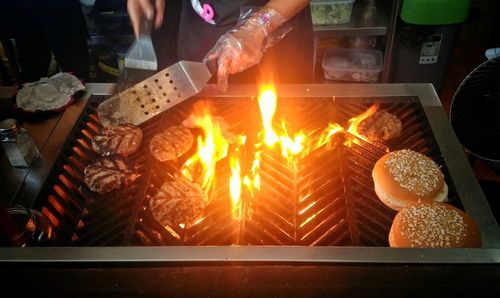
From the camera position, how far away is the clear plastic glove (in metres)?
2.44

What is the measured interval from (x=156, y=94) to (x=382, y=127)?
1376mm

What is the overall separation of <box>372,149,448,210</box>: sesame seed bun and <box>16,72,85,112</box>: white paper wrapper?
2.04 meters

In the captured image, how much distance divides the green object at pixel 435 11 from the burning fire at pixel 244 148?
2055 millimetres

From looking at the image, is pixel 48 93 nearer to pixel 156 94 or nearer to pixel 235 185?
pixel 156 94

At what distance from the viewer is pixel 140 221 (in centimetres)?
201

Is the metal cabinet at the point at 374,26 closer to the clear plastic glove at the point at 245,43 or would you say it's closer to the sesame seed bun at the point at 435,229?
the clear plastic glove at the point at 245,43

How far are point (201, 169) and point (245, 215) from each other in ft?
1.58

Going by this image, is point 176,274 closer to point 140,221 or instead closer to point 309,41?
point 140,221

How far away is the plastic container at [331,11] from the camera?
14.1ft

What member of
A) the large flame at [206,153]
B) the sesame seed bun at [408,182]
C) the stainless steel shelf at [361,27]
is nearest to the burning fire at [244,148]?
the large flame at [206,153]

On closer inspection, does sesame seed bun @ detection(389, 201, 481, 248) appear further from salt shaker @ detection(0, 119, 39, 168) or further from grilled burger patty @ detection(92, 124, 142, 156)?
salt shaker @ detection(0, 119, 39, 168)

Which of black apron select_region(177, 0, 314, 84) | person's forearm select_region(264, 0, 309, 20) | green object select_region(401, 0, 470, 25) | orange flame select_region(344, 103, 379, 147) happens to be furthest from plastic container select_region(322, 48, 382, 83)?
person's forearm select_region(264, 0, 309, 20)

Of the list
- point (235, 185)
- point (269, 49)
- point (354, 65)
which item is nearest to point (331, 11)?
point (354, 65)

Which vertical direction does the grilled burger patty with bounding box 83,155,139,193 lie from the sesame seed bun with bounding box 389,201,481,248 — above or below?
above
